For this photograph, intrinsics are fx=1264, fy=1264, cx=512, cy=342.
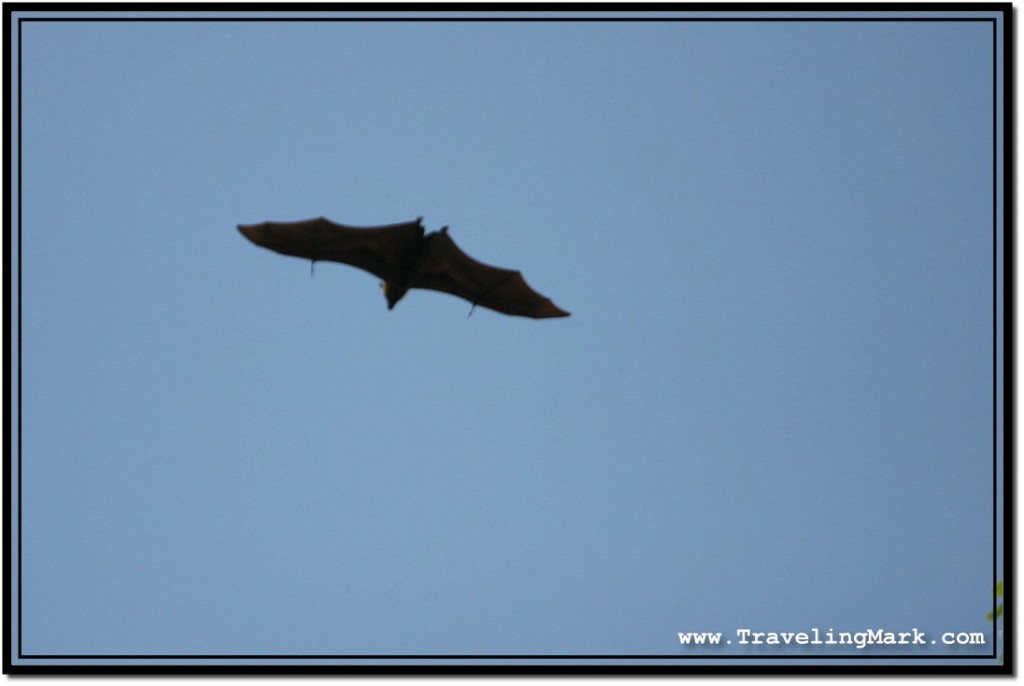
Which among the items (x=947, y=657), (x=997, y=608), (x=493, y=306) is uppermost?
(x=493, y=306)

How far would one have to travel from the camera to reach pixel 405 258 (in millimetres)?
21406

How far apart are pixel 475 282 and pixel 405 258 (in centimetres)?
152

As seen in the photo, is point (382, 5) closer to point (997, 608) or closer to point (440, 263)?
point (440, 263)

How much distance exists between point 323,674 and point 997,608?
7.92 m

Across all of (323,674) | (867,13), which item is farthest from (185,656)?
(867,13)

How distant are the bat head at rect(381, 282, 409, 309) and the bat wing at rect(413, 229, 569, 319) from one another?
0.28 m

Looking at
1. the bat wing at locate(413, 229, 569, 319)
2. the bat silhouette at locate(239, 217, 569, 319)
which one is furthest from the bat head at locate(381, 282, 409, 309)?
the bat wing at locate(413, 229, 569, 319)

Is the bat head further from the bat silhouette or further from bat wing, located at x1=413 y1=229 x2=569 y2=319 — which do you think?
bat wing, located at x1=413 y1=229 x2=569 y2=319

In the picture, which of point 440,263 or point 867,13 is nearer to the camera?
point 867,13

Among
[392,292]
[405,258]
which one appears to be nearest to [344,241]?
[405,258]

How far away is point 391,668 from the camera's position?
49.8 ft

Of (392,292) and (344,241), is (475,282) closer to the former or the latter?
(392,292)

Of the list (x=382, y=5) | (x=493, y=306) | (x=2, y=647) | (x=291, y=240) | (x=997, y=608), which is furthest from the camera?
(x=493, y=306)

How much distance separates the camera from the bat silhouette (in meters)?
20.8
